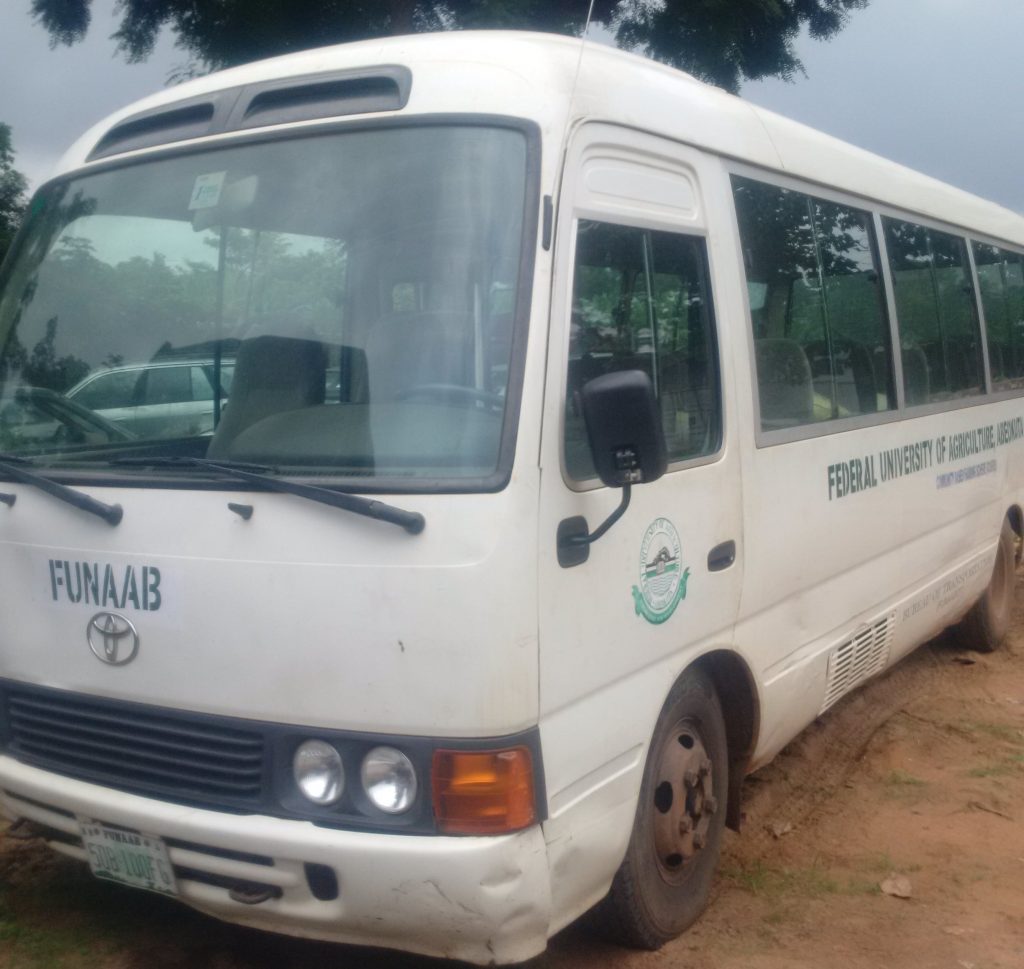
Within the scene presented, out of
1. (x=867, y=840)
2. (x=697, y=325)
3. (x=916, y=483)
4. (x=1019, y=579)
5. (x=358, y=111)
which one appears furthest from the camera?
(x=1019, y=579)

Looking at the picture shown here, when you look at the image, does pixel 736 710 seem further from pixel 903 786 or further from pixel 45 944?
pixel 45 944

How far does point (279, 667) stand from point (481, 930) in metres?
0.80

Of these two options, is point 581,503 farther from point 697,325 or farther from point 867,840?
point 867,840

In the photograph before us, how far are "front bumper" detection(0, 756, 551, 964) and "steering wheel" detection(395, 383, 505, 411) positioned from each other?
41.4 inches

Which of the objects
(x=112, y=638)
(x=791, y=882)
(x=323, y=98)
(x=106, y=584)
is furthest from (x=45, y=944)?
(x=323, y=98)

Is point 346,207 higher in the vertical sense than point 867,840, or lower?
higher

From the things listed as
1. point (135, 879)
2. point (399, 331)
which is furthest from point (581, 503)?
point (135, 879)

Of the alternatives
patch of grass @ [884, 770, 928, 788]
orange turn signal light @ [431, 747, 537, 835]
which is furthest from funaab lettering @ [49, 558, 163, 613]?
patch of grass @ [884, 770, 928, 788]

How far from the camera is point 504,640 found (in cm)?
292

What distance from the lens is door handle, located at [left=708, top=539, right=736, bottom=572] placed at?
3830mm

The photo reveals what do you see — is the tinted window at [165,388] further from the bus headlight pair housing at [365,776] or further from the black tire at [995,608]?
the black tire at [995,608]

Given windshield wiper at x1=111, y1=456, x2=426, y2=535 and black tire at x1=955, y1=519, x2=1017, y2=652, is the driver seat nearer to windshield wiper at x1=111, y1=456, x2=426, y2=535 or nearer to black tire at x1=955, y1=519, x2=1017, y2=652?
windshield wiper at x1=111, y1=456, x2=426, y2=535

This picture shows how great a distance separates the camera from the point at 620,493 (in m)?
3.37

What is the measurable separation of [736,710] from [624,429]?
5.49ft
